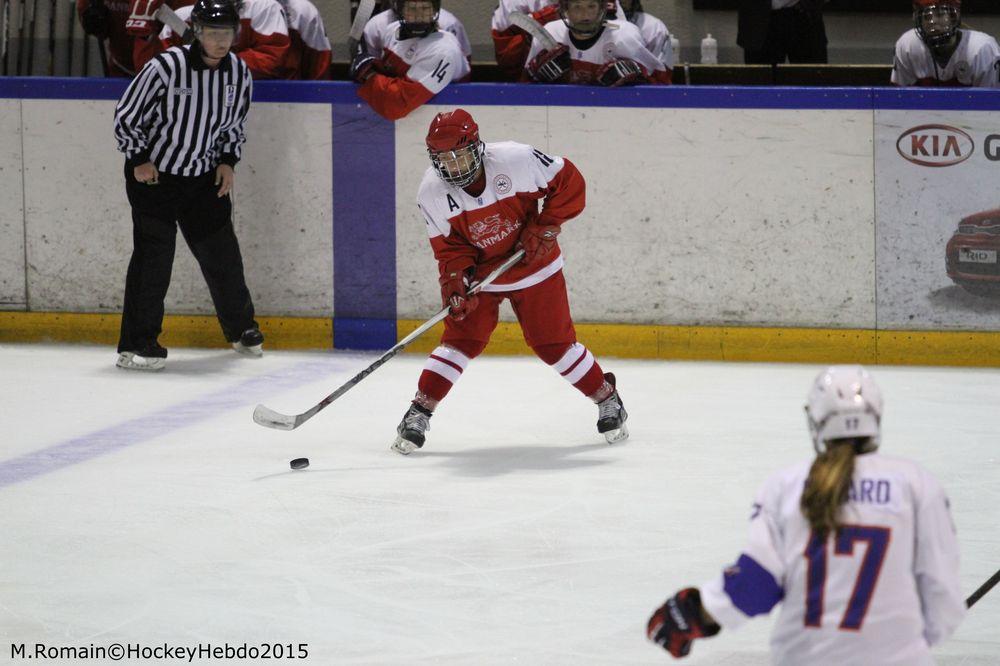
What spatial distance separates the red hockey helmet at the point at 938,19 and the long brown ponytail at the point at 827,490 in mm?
4567

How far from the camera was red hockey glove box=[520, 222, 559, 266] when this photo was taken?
4422 mm

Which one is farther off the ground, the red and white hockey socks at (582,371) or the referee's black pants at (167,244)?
the referee's black pants at (167,244)

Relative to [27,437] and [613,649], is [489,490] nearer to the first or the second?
[613,649]

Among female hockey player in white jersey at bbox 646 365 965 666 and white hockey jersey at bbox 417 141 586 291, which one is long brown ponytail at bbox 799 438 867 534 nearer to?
A: female hockey player in white jersey at bbox 646 365 965 666

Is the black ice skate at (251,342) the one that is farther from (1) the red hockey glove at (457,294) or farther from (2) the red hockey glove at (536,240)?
(2) the red hockey glove at (536,240)

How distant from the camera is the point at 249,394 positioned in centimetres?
549

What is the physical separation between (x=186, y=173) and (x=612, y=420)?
2.21 meters

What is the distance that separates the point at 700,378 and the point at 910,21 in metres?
3.36

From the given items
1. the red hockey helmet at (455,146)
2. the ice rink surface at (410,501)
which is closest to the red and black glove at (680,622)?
the ice rink surface at (410,501)

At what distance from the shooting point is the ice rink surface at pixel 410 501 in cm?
303

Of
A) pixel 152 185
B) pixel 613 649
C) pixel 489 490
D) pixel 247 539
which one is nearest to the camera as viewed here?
pixel 613 649

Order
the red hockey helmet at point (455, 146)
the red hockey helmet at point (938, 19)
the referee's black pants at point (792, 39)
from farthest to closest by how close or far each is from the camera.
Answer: the referee's black pants at point (792, 39) → the red hockey helmet at point (938, 19) → the red hockey helmet at point (455, 146)

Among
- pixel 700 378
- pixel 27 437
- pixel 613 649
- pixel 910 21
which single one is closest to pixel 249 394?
pixel 27 437

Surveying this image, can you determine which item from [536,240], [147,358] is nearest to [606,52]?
[536,240]
